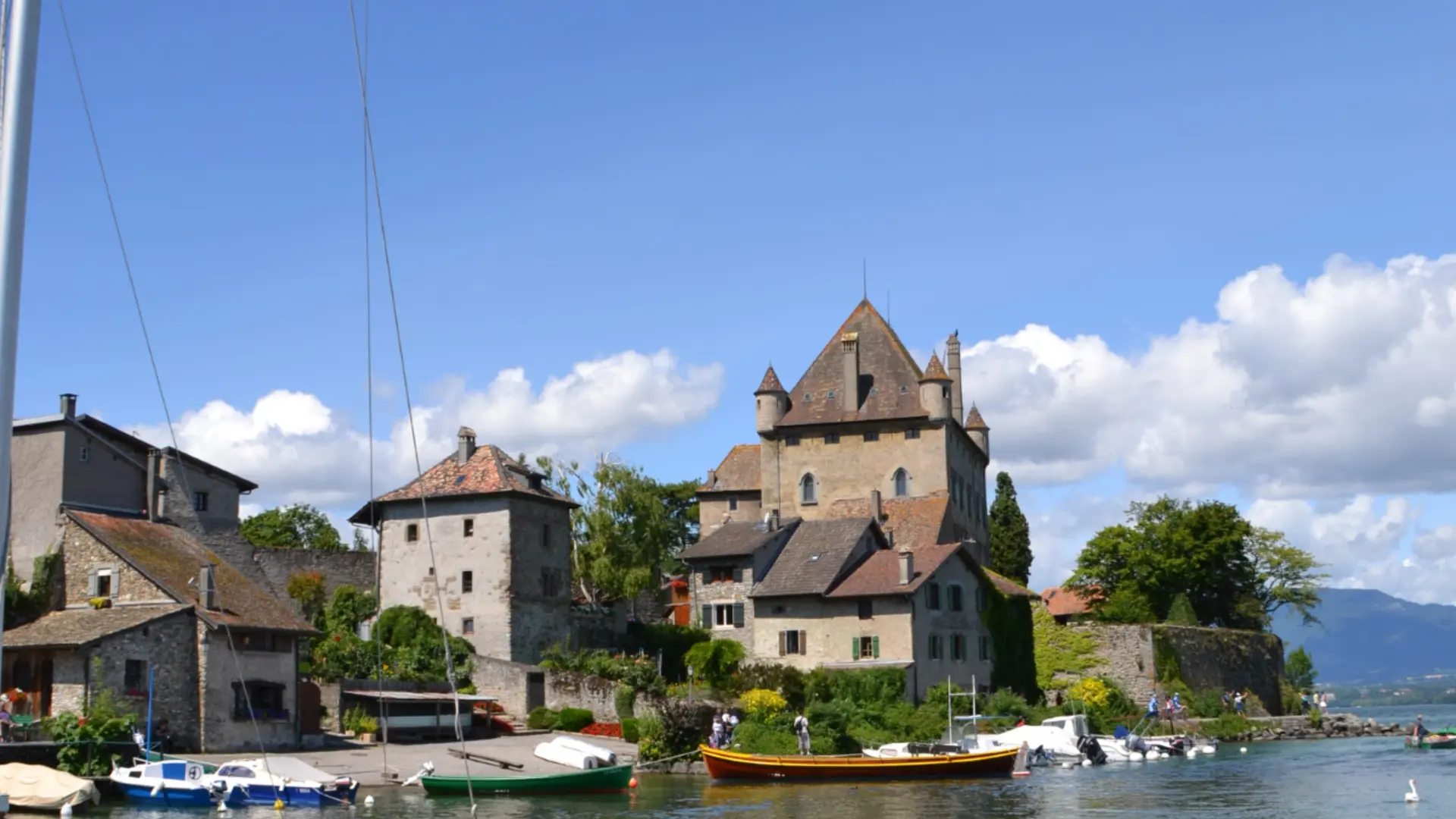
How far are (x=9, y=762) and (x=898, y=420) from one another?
177 feet

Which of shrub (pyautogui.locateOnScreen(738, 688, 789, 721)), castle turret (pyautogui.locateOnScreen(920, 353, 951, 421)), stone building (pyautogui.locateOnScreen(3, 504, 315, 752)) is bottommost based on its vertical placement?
shrub (pyautogui.locateOnScreen(738, 688, 789, 721))

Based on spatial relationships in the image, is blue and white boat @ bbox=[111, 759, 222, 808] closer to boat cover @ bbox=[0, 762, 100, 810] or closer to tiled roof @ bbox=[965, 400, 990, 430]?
boat cover @ bbox=[0, 762, 100, 810]

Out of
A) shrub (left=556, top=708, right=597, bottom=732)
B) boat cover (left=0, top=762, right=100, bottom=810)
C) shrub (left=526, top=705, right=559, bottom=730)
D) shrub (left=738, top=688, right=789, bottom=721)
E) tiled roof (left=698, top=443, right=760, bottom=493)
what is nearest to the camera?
boat cover (left=0, top=762, right=100, bottom=810)

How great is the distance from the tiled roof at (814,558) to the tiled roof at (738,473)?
19619 mm

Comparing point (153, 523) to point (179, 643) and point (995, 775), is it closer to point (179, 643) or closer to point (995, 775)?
point (179, 643)

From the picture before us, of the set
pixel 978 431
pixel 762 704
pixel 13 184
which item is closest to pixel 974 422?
pixel 978 431

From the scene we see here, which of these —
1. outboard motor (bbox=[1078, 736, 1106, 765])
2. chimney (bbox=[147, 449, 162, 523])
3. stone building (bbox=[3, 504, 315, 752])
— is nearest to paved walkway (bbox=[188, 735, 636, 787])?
stone building (bbox=[3, 504, 315, 752])

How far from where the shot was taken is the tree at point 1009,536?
3885 inches

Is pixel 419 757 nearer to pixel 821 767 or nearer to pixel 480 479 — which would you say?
pixel 821 767

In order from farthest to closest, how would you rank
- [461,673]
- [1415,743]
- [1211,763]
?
[1415,743] < [461,673] < [1211,763]

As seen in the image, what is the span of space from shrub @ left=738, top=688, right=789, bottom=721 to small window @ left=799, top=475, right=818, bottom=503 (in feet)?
91.6

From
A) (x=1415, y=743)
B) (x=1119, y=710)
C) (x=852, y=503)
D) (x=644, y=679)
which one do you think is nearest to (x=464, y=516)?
(x=644, y=679)

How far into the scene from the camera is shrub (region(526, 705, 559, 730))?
56.0 m

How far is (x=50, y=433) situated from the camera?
5203 centimetres
